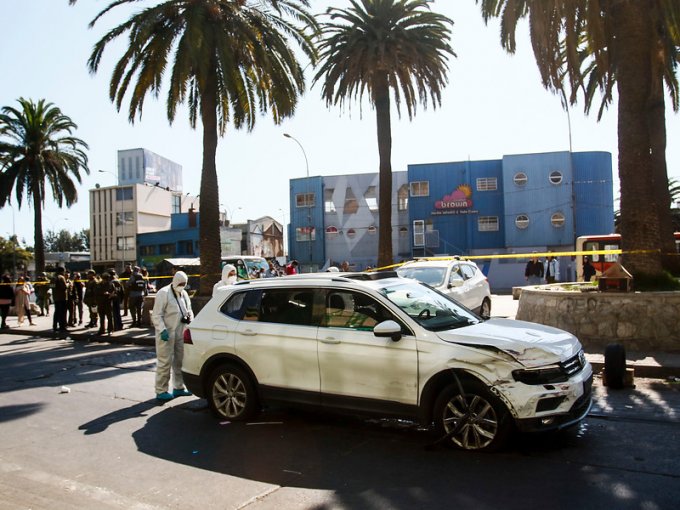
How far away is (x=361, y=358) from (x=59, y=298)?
1308cm

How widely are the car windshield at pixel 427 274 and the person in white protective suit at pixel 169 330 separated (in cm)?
588

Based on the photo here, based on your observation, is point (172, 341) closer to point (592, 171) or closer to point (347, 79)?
point (347, 79)

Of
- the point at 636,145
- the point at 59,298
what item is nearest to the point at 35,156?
the point at 59,298

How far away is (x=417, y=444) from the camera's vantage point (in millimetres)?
5223

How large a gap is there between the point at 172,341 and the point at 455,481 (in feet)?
15.0

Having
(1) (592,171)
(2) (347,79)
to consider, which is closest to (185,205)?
(1) (592,171)

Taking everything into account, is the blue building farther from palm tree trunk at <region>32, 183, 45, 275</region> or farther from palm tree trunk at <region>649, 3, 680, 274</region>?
palm tree trunk at <region>32, 183, 45, 275</region>

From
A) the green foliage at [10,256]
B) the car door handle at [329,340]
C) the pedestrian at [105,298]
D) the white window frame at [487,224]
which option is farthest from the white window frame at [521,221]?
the green foliage at [10,256]

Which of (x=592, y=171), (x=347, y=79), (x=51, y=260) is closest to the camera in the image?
(x=347, y=79)

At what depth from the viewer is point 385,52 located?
19.4 meters

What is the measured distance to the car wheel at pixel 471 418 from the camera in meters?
4.68

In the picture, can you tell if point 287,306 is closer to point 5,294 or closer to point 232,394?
point 232,394

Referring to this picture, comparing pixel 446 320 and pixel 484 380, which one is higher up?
pixel 446 320

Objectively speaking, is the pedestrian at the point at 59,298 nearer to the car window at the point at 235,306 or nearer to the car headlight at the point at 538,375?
the car window at the point at 235,306
